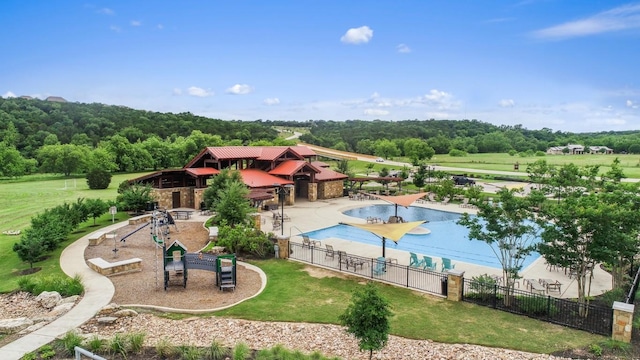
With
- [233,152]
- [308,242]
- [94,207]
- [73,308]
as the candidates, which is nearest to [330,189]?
[233,152]

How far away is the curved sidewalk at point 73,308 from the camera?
33.5ft

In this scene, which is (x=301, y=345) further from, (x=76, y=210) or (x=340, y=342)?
(x=76, y=210)

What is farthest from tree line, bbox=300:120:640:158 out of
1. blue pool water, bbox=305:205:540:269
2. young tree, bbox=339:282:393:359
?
young tree, bbox=339:282:393:359

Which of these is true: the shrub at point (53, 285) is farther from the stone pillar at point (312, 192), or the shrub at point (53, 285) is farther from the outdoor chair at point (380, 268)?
the stone pillar at point (312, 192)

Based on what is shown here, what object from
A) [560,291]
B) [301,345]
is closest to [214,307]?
[301,345]

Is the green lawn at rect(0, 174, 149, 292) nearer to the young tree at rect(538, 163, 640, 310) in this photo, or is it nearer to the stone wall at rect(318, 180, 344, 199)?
the stone wall at rect(318, 180, 344, 199)

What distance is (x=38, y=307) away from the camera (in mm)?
13656

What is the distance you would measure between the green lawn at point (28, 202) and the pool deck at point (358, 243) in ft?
43.2

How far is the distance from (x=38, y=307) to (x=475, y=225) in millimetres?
15079

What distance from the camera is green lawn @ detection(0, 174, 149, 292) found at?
732 inches

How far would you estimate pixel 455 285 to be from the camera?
14.2 metres

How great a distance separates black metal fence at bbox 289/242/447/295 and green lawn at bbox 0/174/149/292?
37.1 feet

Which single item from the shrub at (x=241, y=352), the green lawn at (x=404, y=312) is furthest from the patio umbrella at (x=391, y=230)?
the shrub at (x=241, y=352)

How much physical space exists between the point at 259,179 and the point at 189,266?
2240 cm
